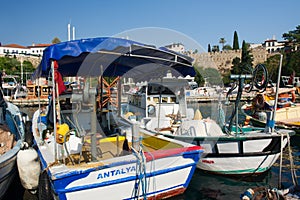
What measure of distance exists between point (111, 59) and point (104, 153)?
2.33 metres

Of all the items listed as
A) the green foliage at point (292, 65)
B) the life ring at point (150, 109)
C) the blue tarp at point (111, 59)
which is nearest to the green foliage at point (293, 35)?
the green foliage at point (292, 65)

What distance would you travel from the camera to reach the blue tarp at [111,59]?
479 cm

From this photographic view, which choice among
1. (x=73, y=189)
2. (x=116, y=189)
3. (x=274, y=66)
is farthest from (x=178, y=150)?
(x=274, y=66)

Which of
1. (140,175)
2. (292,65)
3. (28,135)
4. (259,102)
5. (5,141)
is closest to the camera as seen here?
(140,175)

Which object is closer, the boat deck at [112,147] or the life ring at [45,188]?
the life ring at [45,188]

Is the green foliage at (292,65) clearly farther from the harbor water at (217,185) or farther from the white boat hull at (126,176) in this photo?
the white boat hull at (126,176)

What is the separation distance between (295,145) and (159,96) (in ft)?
21.2

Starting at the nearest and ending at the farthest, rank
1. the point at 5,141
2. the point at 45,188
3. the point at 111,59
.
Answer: the point at 45,188, the point at 111,59, the point at 5,141

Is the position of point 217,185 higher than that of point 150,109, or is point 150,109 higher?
point 150,109

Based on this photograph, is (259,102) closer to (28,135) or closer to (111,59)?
(111,59)

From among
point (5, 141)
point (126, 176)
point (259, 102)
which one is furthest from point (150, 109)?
point (259, 102)

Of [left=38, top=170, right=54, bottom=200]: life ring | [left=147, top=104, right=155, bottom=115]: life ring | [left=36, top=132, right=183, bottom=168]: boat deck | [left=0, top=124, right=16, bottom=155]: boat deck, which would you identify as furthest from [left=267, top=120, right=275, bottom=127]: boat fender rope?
[left=0, top=124, right=16, bottom=155]: boat deck

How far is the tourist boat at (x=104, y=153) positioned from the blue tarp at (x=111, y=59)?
0.02 meters

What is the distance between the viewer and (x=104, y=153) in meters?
6.31
